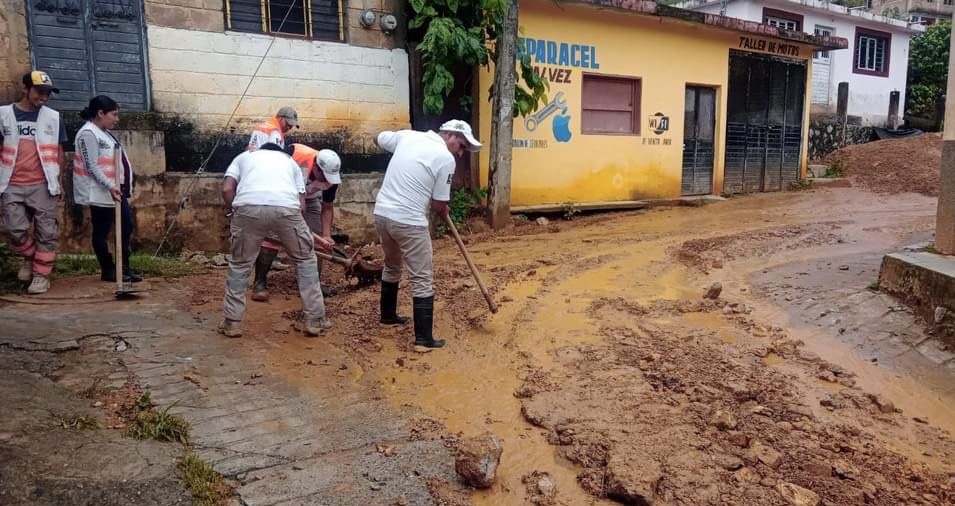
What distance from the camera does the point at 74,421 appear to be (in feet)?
10.5

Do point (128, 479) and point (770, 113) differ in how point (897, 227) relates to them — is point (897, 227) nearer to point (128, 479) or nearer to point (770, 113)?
point (770, 113)

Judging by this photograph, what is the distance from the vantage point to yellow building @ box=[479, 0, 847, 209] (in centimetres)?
1016

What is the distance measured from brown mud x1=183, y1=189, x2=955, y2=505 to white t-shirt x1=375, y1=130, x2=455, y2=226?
35.9 inches

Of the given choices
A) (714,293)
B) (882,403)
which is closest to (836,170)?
(714,293)

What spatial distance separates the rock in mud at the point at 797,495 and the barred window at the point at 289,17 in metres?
6.87

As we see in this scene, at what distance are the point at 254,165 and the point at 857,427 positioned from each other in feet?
13.1

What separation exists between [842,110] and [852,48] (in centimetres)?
226

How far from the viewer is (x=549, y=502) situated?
2.94 metres

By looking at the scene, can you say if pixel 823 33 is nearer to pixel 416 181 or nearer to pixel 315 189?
pixel 315 189

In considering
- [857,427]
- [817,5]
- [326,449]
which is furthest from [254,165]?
[817,5]

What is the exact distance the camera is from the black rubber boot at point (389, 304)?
201 inches

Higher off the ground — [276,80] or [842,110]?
[842,110]

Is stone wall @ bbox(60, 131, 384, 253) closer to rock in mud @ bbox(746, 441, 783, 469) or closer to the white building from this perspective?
rock in mud @ bbox(746, 441, 783, 469)

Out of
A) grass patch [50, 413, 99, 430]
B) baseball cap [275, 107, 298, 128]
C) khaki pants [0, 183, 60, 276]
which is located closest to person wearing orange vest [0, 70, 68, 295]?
khaki pants [0, 183, 60, 276]
